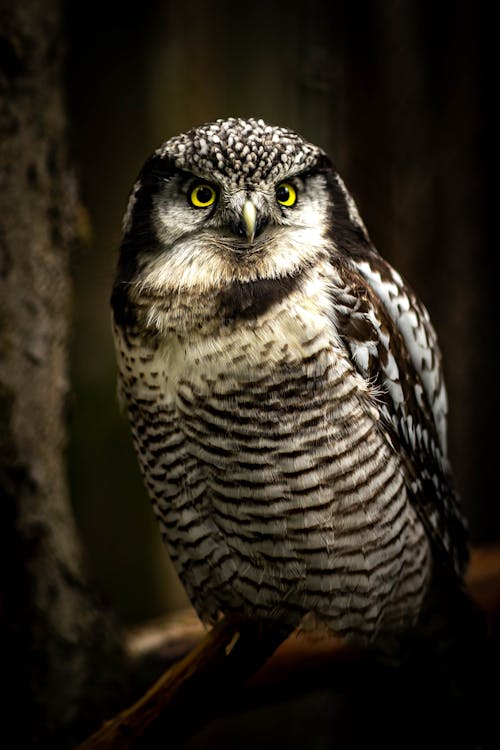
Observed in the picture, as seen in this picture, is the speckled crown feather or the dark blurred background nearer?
the speckled crown feather

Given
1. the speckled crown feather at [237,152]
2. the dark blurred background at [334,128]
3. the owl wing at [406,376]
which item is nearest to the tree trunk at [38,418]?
the dark blurred background at [334,128]

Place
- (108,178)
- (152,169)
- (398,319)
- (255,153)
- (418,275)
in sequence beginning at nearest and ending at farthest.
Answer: (255,153) < (152,169) < (398,319) < (418,275) < (108,178)

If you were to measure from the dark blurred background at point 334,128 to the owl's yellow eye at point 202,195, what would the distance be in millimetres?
1231

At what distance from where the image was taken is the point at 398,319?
72.9 inches

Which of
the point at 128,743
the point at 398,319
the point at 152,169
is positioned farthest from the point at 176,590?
the point at 152,169

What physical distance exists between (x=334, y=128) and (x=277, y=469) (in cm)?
166

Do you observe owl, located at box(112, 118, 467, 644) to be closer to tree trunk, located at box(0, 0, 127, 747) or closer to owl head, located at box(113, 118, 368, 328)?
owl head, located at box(113, 118, 368, 328)

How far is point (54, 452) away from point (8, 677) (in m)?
0.65

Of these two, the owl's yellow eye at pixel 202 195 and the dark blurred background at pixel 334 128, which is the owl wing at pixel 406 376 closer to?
the owl's yellow eye at pixel 202 195

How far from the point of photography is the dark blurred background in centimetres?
279

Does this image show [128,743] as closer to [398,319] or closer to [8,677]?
[8,677]

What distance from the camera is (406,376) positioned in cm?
183

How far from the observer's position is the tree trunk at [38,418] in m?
2.09

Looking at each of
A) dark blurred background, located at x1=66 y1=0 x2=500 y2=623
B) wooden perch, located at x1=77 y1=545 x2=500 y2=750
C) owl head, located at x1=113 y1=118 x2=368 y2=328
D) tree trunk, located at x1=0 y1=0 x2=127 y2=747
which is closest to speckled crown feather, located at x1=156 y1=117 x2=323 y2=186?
owl head, located at x1=113 y1=118 x2=368 y2=328
